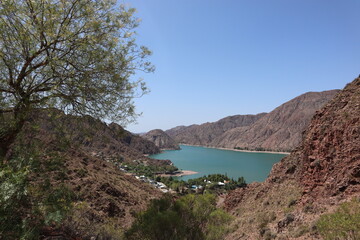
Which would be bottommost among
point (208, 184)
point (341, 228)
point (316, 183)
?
point (208, 184)

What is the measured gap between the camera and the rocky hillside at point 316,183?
11747 mm

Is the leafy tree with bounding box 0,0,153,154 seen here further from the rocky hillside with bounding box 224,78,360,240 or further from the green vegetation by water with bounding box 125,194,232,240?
the rocky hillside with bounding box 224,78,360,240

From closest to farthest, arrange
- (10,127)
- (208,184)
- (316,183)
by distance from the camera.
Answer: (10,127)
(316,183)
(208,184)

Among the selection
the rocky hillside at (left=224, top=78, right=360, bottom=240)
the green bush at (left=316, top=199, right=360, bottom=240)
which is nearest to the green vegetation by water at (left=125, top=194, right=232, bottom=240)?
the rocky hillside at (left=224, top=78, right=360, bottom=240)

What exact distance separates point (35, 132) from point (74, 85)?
1712 millimetres

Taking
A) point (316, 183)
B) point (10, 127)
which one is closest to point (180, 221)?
point (10, 127)

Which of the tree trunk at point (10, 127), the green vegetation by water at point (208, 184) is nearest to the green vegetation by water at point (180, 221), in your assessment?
the tree trunk at point (10, 127)

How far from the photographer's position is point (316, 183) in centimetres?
1719

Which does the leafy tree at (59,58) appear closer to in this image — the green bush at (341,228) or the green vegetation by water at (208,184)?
the green bush at (341,228)

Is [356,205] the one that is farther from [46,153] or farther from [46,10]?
[46,10]

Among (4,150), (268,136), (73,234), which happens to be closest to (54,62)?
(4,150)

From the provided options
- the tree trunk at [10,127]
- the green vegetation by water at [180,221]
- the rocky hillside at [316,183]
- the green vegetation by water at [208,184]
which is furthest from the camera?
the green vegetation by water at [208,184]

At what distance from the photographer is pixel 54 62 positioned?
5426 millimetres

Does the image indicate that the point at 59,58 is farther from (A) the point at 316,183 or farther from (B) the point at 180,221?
(A) the point at 316,183
